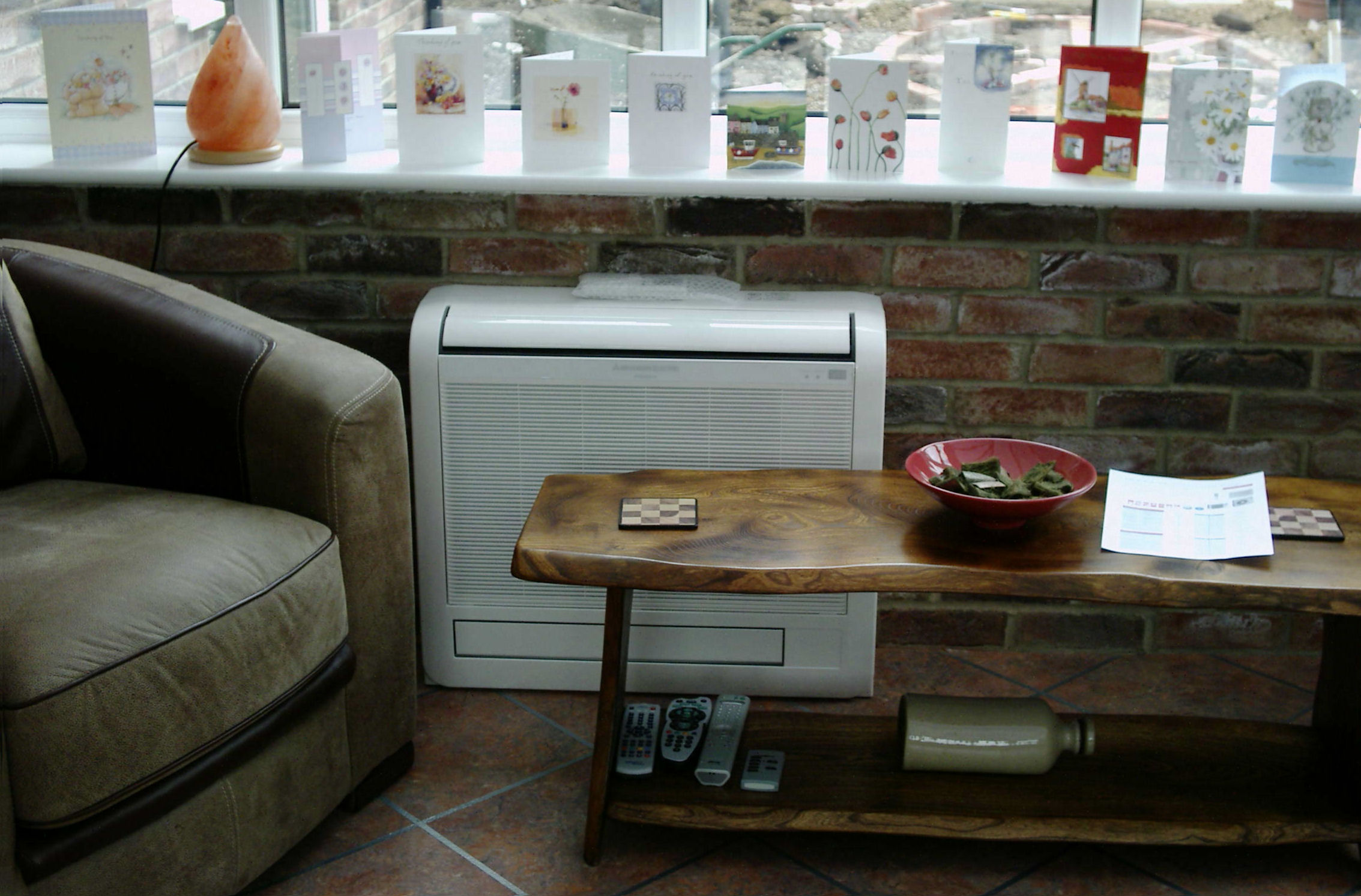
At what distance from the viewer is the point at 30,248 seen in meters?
Result: 1.92

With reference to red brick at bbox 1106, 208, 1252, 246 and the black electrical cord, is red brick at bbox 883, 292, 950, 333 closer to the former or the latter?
red brick at bbox 1106, 208, 1252, 246

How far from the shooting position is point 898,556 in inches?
62.2

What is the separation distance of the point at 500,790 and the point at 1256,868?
1042 millimetres

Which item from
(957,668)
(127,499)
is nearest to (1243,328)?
(957,668)

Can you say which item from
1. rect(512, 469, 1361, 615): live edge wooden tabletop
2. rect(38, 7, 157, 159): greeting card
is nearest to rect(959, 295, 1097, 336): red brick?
rect(512, 469, 1361, 615): live edge wooden tabletop

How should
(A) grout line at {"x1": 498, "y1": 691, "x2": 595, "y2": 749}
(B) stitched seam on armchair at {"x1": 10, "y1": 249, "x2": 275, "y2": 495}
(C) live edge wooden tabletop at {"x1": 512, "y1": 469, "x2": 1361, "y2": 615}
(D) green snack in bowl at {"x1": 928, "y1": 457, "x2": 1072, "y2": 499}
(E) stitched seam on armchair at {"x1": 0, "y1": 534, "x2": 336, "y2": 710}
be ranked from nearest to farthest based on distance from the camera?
(E) stitched seam on armchair at {"x1": 0, "y1": 534, "x2": 336, "y2": 710}
(C) live edge wooden tabletop at {"x1": 512, "y1": 469, "x2": 1361, "y2": 615}
(D) green snack in bowl at {"x1": 928, "y1": 457, "x2": 1072, "y2": 499}
(B) stitched seam on armchair at {"x1": 10, "y1": 249, "x2": 275, "y2": 495}
(A) grout line at {"x1": 498, "y1": 691, "x2": 595, "y2": 749}

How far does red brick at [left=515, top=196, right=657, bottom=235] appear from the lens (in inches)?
86.0

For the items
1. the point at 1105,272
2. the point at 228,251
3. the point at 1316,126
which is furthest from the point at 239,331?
the point at 1316,126

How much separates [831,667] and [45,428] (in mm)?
1218

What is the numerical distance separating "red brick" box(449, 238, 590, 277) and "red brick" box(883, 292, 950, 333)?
0.52 meters

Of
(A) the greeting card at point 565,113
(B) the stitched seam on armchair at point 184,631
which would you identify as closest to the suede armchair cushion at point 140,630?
(B) the stitched seam on armchair at point 184,631

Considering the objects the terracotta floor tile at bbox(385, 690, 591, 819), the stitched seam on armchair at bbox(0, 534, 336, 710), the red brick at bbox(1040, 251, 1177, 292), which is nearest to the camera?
the stitched seam on armchair at bbox(0, 534, 336, 710)

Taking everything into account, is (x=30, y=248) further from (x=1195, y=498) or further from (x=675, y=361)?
(x=1195, y=498)

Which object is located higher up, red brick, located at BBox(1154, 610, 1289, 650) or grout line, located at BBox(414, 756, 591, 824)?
red brick, located at BBox(1154, 610, 1289, 650)
